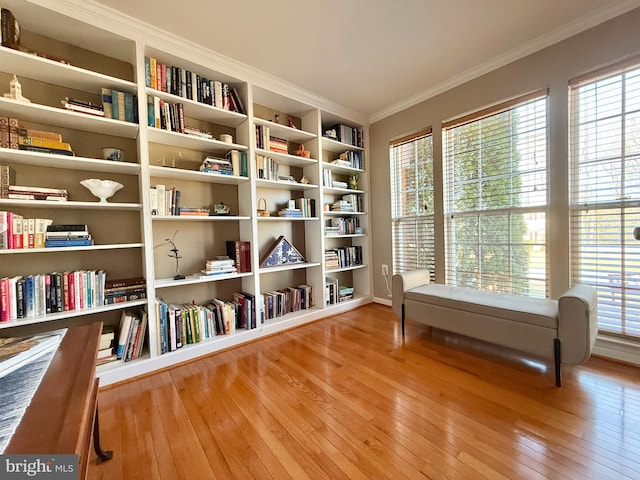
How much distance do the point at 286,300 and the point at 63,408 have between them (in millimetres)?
2267

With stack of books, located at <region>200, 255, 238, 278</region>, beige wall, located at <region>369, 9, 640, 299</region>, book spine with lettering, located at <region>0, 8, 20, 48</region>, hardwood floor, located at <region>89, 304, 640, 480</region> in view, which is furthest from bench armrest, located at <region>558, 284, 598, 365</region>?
book spine with lettering, located at <region>0, 8, 20, 48</region>

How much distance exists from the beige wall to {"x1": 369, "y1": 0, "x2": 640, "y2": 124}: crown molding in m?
0.04

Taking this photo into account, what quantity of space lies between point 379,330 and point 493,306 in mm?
1082

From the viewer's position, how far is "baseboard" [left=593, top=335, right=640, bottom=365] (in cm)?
181

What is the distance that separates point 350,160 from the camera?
3381 mm

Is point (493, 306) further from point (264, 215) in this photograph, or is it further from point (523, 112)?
point (264, 215)

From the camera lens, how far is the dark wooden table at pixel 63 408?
52cm

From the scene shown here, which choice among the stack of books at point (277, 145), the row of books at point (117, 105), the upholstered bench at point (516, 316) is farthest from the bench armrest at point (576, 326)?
the row of books at point (117, 105)

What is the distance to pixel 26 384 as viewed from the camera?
0.70m

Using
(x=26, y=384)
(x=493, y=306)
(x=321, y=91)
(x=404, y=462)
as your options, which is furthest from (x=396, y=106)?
(x=26, y=384)

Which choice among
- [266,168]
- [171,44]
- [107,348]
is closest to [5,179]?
[107,348]

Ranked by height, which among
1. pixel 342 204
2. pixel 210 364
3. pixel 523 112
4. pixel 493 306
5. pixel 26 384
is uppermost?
pixel 523 112

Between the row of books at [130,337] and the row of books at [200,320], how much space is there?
0.40ft

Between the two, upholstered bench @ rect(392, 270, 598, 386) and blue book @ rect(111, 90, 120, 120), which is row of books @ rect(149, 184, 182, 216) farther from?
upholstered bench @ rect(392, 270, 598, 386)
